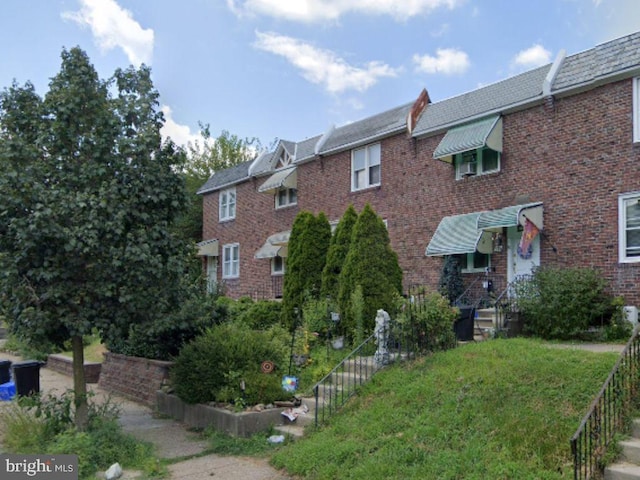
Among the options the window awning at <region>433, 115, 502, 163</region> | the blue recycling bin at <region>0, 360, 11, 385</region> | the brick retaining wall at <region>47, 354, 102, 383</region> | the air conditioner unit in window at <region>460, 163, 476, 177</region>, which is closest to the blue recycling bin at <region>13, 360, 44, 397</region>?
the blue recycling bin at <region>0, 360, 11, 385</region>

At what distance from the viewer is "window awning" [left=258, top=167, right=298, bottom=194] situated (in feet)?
67.3

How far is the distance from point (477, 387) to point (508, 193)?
785cm

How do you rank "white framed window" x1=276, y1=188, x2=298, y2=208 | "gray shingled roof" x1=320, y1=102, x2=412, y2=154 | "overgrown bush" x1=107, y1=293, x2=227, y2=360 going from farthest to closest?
1. "white framed window" x1=276, y1=188, x2=298, y2=208
2. "gray shingled roof" x1=320, y1=102, x2=412, y2=154
3. "overgrown bush" x1=107, y1=293, x2=227, y2=360

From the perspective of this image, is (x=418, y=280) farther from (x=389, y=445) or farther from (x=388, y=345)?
(x=389, y=445)

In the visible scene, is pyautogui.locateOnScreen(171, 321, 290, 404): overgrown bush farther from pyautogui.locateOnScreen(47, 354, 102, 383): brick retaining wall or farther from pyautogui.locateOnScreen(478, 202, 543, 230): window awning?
pyautogui.locateOnScreen(478, 202, 543, 230): window awning

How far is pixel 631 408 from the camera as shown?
6.12m

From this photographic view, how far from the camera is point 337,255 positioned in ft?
42.2

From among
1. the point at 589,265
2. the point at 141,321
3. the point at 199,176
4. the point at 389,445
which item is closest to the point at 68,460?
the point at 141,321

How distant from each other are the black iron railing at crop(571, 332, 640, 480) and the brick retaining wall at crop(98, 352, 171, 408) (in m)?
7.71

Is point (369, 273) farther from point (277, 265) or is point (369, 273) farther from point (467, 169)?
point (277, 265)

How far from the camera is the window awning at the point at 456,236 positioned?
45.0 feet

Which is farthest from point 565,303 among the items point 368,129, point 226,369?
point 368,129

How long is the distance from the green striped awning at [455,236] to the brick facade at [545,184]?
0.40 metres

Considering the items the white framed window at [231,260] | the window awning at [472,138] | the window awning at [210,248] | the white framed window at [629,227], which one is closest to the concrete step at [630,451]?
the white framed window at [629,227]
